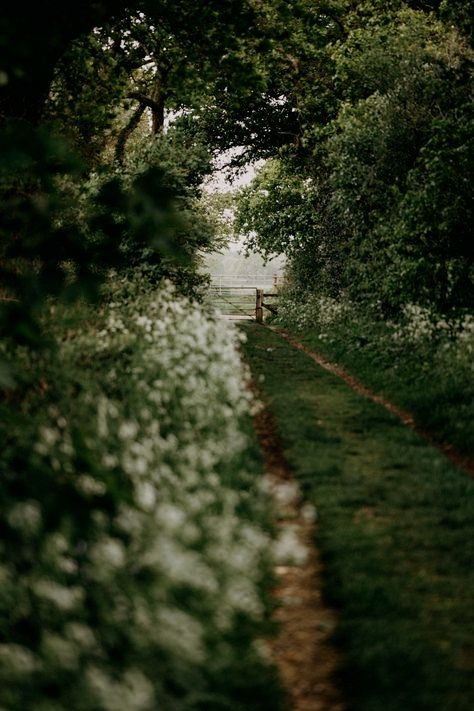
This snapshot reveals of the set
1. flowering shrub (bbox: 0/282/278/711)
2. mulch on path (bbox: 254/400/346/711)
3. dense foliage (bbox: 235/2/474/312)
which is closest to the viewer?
flowering shrub (bbox: 0/282/278/711)

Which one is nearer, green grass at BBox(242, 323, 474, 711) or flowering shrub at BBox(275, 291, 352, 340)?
green grass at BBox(242, 323, 474, 711)

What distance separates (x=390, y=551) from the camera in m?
5.63

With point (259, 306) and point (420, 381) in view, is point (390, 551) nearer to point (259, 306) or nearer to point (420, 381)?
point (420, 381)

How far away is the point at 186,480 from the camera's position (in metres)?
5.74

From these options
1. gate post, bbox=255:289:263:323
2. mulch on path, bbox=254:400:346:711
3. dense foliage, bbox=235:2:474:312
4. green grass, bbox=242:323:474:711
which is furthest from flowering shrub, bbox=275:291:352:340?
mulch on path, bbox=254:400:346:711

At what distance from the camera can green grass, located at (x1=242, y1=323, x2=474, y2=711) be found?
13.3ft

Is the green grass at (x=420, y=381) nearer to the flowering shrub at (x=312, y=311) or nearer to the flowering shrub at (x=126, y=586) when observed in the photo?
the flowering shrub at (x=312, y=311)

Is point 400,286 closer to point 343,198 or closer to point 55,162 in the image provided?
point 343,198

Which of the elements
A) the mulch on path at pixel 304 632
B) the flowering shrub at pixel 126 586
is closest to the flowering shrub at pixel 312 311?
the mulch on path at pixel 304 632

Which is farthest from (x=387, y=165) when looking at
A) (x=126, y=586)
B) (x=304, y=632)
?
(x=126, y=586)

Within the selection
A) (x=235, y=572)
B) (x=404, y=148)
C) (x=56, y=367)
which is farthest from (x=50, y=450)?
(x=404, y=148)

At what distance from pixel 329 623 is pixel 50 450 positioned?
8.52 ft

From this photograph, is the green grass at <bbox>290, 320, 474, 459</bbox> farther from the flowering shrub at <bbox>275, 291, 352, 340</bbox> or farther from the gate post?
the gate post

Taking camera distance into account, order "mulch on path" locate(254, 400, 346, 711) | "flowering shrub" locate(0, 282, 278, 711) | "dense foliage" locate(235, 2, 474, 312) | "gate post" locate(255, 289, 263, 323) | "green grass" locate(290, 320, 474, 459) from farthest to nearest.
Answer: "gate post" locate(255, 289, 263, 323), "dense foliage" locate(235, 2, 474, 312), "green grass" locate(290, 320, 474, 459), "mulch on path" locate(254, 400, 346, 711), "flowering shrub" locate(0, 282, 278, 711)
